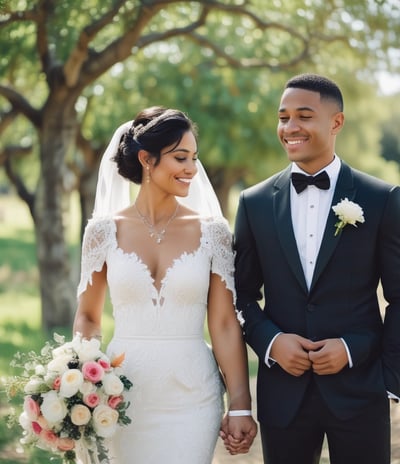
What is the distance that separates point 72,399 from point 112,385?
18 centimetres

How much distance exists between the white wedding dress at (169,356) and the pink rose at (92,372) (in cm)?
48

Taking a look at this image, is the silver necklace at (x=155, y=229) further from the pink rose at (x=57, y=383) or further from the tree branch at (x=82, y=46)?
the tree branch at (x=82, y=46)

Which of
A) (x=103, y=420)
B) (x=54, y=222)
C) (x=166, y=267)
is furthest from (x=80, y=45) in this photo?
(x=103, y=420)

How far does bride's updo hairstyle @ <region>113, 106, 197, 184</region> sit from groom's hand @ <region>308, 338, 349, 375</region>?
1239 millimetres

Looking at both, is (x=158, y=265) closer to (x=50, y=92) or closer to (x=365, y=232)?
(x=365, y=232)

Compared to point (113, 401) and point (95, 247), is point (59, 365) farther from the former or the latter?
point (95, 247)

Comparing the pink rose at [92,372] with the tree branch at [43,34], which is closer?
the pink rose at [92,372]

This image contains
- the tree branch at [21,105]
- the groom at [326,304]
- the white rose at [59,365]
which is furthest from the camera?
the tree branch at [21,105]

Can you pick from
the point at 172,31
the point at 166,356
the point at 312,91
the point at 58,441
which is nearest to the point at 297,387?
the point at 166,356

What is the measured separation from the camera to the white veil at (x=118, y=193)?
4.53 m

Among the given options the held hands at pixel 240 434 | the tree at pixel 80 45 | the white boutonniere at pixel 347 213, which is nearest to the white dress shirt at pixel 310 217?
Result: the white boutonniere at pixel 347 213

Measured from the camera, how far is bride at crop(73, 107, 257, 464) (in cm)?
402

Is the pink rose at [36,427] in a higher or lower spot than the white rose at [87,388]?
lower

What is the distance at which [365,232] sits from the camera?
3.77 m
